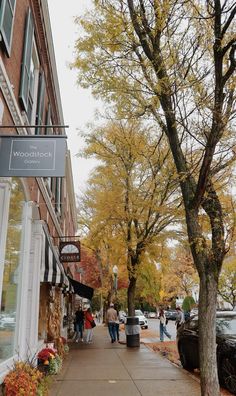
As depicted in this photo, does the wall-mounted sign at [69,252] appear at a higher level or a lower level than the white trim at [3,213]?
higher

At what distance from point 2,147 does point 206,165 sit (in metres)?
3.03

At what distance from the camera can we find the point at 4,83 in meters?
5.72

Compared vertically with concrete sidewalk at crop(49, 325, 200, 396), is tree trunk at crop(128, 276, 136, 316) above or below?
above

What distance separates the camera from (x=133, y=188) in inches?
616

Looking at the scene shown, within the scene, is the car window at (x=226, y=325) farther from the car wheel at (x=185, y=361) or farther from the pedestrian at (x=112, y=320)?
the pedestrian at (x=112, y=320)

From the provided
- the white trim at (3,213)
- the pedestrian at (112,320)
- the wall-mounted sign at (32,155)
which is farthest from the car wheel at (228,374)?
the pedestrian at (112,320)

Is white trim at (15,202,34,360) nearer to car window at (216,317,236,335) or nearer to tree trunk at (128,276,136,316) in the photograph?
car window at (216,317,236,335)

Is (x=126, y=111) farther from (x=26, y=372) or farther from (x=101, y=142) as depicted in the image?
(x=101, y=142)

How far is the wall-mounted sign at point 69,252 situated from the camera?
49.6 feet

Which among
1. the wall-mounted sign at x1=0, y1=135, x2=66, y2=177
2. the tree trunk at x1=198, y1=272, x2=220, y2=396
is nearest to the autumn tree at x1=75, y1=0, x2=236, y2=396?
the tree trunk at x1=198, y1=272, x2=220, y2=396

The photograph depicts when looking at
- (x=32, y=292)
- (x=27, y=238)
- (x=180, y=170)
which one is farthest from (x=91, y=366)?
(x=180, y=170)

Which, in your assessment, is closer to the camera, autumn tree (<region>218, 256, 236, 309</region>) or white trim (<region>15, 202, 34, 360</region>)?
white trim (<region>15, 202, 34, 360</region>)

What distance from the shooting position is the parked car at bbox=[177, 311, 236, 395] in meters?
8.17

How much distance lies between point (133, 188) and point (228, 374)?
28.6 feet
